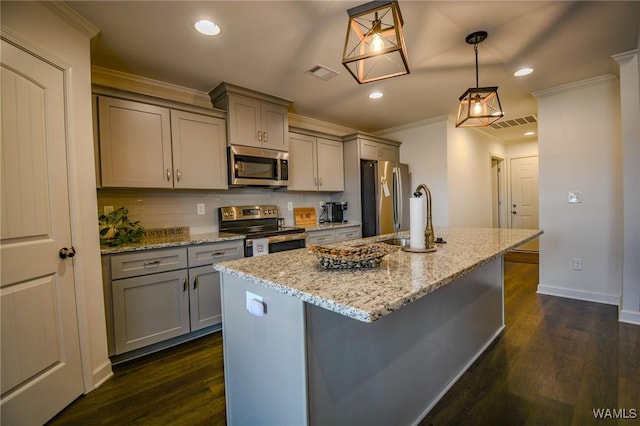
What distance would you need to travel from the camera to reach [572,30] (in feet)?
6.88

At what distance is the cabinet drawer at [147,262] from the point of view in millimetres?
2062

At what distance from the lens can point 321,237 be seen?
3445mm

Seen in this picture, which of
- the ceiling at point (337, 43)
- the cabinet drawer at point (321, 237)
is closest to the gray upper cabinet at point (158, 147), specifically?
the ceiling at point (337, 43)

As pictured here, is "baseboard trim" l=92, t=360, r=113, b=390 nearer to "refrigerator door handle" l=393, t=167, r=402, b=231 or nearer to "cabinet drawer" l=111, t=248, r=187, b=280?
"cabinet drawer" l=111, t=248, r=187, b=280

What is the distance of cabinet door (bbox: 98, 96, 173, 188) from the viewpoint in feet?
7.38

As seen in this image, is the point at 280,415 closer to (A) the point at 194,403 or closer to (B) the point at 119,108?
(A) the point at 194,403

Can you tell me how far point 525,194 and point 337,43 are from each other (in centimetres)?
566

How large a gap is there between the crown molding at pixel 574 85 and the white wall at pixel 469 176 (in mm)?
985

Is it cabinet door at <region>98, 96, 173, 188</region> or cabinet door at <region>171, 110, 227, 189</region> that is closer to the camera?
cabinet door at <region>98, 96, 173, 188</region>

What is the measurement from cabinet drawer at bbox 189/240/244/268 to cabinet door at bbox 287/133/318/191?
3.70 feet

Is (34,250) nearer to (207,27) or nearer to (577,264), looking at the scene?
(207,27)

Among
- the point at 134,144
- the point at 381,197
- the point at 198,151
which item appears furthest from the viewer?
the point at 381,197

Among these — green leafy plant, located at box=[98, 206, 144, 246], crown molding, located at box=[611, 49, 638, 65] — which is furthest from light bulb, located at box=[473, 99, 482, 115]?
green leafy plant, located at box=[98, 206, 144, 246]

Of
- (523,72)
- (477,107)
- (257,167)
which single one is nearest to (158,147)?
(257,167)
